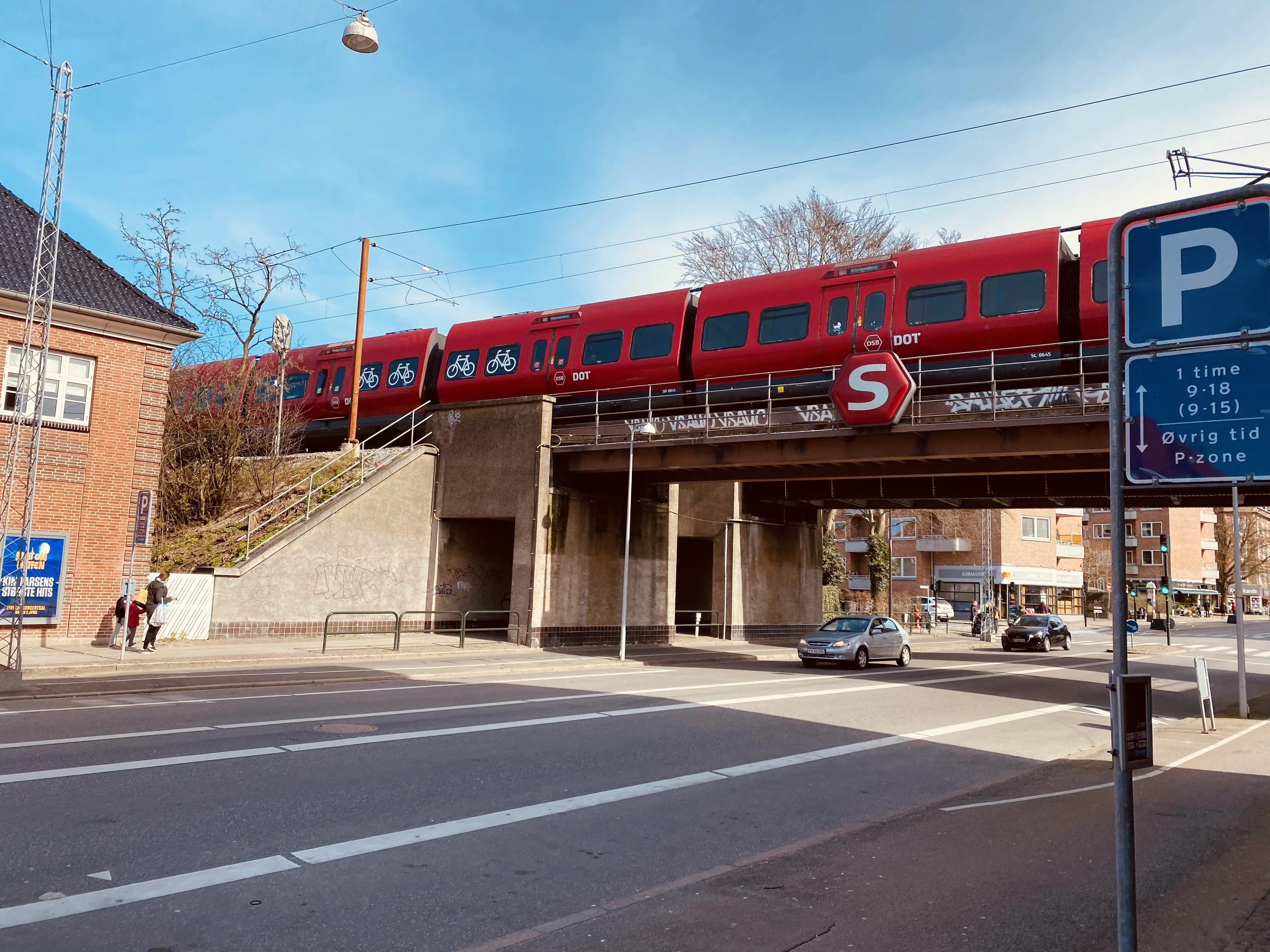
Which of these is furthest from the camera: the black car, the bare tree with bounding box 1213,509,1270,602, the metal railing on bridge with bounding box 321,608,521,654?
the bare tree with bounding box 1213,509,1270,602

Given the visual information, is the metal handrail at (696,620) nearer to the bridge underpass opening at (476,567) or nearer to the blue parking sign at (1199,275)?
the bridge underpass opening at (476,567)

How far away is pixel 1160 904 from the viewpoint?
19.0 feet

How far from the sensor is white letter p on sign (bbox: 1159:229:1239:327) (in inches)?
163

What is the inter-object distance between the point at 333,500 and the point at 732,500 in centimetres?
1383

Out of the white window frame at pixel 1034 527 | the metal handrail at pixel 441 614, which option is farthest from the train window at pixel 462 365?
the white window frame at pixel 1034 527

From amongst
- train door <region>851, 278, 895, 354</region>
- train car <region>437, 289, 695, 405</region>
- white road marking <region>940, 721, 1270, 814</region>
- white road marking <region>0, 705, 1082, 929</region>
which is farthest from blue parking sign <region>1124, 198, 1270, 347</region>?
train car <region>437, 289, 695, 405</region>

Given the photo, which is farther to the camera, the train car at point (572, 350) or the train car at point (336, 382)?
the train car at point (336, 382)

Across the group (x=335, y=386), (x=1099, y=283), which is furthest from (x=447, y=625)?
(x=1099, y=283)

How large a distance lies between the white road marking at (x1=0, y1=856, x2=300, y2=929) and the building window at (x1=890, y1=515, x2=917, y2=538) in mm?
61390

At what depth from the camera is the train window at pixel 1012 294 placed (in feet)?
61.7

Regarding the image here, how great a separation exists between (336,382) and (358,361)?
2037mm

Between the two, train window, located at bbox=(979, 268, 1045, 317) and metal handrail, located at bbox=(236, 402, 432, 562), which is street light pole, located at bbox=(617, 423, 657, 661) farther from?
train window, located at bbox=(979, 268, 1045, 317)

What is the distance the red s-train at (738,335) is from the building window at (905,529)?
4226cm

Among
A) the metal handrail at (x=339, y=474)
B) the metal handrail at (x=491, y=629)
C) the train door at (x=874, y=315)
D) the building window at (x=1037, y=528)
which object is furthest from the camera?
the building window at (x=1037, y=528)
